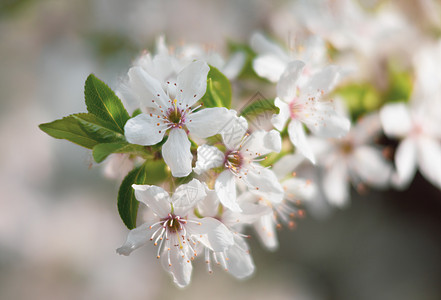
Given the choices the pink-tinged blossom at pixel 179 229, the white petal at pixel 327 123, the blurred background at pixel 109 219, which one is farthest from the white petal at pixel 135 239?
the blurred background at pixel 109 219

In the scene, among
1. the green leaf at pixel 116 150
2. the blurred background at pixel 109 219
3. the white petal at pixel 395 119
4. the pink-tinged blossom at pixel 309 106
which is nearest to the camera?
the green leaf at pixel 116 150

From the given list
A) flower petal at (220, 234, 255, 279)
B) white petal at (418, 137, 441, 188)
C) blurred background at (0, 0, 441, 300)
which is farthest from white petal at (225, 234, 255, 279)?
blurred background at (0, 0, 441, 300)

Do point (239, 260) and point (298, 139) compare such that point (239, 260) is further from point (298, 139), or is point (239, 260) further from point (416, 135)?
point (416, 135)

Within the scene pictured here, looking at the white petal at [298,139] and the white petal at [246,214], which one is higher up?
the white petal at [298,139]

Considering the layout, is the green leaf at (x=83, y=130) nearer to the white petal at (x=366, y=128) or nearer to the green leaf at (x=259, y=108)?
the green leaf at (x=259, y=108)

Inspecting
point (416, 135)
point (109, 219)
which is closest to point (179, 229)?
point (416, 135)
